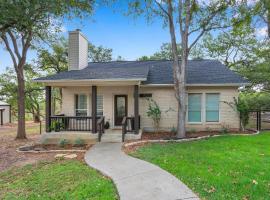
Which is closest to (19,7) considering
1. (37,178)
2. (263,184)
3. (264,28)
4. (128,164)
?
(37,178)

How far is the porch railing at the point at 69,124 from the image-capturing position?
39.3ft

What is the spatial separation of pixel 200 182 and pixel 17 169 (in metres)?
5.79

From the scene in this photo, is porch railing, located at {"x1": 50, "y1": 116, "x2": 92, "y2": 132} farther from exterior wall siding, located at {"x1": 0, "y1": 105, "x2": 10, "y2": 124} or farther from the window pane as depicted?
exterior wall siding, located at {"x1": 0, "y1": 105, "x2": 10, "y2": 124}

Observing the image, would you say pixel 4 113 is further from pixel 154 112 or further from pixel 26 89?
pixel 154 112

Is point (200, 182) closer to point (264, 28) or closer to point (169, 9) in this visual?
point (169, 9)

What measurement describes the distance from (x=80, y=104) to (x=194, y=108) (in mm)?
7088

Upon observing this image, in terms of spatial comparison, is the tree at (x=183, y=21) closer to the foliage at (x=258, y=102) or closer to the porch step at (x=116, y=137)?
the porch step at (x=116, y=137)

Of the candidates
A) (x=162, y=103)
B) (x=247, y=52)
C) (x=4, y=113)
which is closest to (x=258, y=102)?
(x=247, y=52)

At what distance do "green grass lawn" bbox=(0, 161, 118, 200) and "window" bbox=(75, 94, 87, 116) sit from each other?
675cm

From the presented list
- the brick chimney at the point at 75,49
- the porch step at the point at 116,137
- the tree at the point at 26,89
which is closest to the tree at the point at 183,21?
the porch step at the point at 116,137

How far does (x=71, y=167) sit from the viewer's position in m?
6.95

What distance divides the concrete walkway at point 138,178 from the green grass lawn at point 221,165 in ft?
1.00

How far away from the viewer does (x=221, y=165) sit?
6.33m

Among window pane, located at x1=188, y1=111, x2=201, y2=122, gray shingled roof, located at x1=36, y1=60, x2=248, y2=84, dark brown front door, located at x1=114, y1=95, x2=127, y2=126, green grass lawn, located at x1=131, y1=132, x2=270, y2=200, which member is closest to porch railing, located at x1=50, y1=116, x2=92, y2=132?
dark brown front door, located at x1=114, y1=95, x2=127, y2=126
